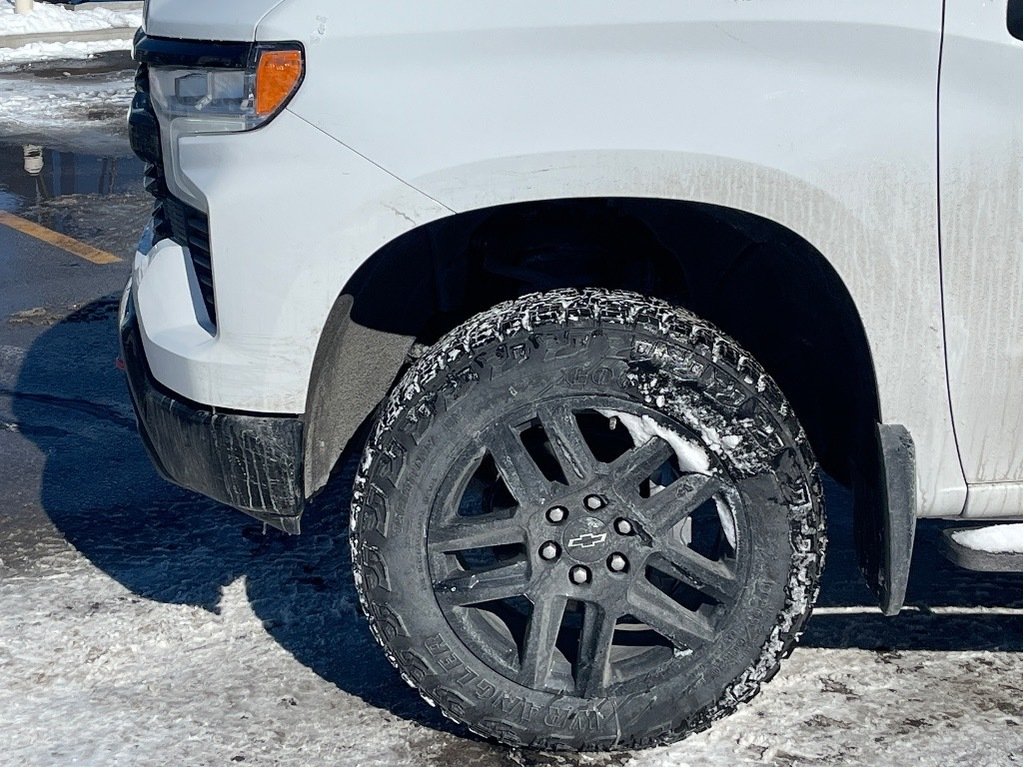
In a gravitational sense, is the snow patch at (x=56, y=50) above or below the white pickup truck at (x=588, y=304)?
above

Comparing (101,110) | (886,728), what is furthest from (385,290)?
(101,110)

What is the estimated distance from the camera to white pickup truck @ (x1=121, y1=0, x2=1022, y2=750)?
2258 millimetres

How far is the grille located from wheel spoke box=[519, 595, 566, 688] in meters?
0.84

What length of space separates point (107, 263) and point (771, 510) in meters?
4.42

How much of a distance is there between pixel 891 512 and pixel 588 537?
0.57 metres

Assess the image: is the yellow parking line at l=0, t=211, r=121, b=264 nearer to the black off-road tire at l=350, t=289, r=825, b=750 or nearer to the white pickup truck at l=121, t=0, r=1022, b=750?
the white pickup truck at l=121, t=0, r=1022, b=750

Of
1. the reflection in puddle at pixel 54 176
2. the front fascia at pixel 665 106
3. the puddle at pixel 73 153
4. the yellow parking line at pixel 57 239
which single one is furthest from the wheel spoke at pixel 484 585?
the reflection in puddle at pixel 54 176

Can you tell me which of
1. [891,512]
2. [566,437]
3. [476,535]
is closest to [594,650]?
[476,535]

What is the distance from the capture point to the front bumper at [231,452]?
252 cm

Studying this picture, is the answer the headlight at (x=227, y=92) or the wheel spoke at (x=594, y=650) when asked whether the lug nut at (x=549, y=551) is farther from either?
the headlight at (x=227, y=92)

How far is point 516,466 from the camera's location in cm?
247

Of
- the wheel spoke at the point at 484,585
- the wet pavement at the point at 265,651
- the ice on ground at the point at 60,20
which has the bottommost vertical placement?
the wet pavement at the point at 265,651

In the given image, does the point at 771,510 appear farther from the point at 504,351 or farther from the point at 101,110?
the point at 101,110

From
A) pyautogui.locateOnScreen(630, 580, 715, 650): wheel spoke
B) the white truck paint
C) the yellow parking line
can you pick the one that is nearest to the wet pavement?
pyautogui.locateOnScreen(630, 580, 715, 650): wheel spoke
